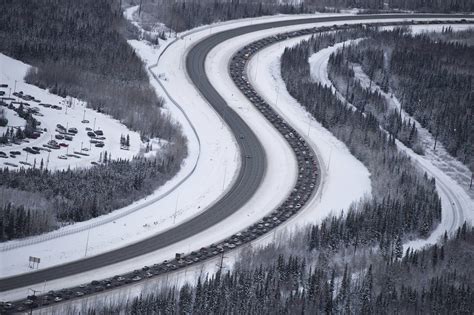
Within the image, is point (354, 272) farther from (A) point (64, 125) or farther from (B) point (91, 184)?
(A) point (64, 125)

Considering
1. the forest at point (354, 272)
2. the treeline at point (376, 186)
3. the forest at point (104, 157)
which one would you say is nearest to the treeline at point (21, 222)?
the forest at point (104, 157)

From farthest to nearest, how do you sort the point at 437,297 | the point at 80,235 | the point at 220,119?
the point at 220,119 → the point at 80,235 → the point at 437,297

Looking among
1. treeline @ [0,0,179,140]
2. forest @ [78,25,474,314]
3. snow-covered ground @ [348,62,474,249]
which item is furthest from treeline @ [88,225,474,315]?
treeline @ [0,0,179,140]

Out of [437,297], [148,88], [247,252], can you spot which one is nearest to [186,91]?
[148,88]

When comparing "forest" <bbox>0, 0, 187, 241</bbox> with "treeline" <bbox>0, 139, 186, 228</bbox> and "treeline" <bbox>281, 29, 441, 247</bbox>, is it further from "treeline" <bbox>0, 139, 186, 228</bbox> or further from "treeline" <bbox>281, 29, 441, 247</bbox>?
"treeline" <bbox>281, 29, 441, 247</bbox>

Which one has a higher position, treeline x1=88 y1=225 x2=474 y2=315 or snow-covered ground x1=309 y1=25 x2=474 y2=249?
snow-covered ground x1=309 y1=25 x2=474 y2=249

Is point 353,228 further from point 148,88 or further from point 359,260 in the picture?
point 148,88
